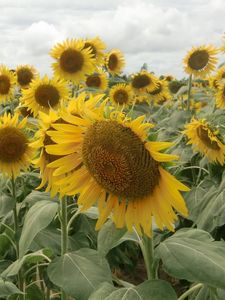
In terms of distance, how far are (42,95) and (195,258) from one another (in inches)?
115

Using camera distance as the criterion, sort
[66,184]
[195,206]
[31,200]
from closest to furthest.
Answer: [66,184]
[31,200]
[195,206]

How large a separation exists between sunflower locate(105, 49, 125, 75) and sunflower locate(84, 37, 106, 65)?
1424mm

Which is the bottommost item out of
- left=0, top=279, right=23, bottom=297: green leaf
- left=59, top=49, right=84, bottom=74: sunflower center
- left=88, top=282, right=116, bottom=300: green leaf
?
left=0, top=279, right=23, bottom=297: green leaf

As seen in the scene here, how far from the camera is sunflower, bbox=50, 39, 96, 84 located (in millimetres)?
5047

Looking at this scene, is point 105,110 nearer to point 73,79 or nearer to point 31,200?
point 31,200

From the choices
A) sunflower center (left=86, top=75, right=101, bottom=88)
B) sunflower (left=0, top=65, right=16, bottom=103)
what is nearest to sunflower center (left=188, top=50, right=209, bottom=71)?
sunflower center (left=86, top=75, right=101, bottom=88)

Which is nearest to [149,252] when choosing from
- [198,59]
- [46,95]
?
[46,95]

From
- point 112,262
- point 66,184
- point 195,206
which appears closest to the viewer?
point 66,184

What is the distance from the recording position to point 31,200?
2.33 metres

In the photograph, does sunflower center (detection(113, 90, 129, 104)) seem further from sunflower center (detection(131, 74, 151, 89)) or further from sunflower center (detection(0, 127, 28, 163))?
sunflower center (detection(0, 127, 28, 163))

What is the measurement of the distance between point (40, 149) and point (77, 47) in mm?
3347

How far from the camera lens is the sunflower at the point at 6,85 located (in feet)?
17.1

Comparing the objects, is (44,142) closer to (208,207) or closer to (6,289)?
(6,289)

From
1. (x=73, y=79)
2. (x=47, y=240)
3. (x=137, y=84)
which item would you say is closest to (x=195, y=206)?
(x=47, y=240)
